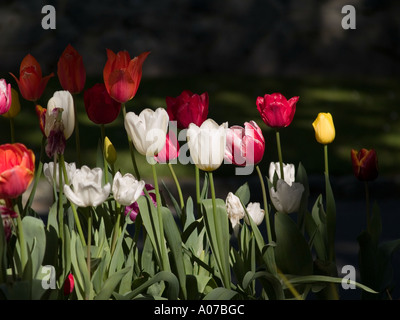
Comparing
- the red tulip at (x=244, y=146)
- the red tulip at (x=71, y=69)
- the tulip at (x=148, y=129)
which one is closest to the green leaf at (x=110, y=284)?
the tulip at (x=148, y=129)

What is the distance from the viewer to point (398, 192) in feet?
17.2

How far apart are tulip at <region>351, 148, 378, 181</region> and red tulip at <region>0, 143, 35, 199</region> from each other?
0.76 meters

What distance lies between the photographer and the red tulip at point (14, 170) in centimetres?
149

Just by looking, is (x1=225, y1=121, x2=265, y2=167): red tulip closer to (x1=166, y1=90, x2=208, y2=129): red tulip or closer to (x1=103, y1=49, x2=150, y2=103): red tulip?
(x1=166, y1=90, x2=208, y2=129): red tulip

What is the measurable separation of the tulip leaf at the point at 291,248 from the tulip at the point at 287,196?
0.07 meters

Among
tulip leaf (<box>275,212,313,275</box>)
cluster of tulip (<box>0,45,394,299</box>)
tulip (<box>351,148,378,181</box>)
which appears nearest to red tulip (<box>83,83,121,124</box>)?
cluster of tulip (<box>0,45,394,299</box>)

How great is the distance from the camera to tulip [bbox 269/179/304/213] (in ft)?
5.68

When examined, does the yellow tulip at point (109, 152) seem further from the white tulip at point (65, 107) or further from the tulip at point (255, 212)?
the tulip at point (255, 212)

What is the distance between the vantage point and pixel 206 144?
1.58m

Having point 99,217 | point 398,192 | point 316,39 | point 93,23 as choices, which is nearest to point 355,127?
point 398,192

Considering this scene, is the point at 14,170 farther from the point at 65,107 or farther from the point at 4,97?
the point at 4,97

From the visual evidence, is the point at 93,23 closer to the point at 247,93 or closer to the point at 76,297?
the point at 247,93

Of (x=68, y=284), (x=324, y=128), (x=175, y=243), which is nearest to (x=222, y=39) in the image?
(x=324, y=128)

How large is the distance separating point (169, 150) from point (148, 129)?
10 centimetres
